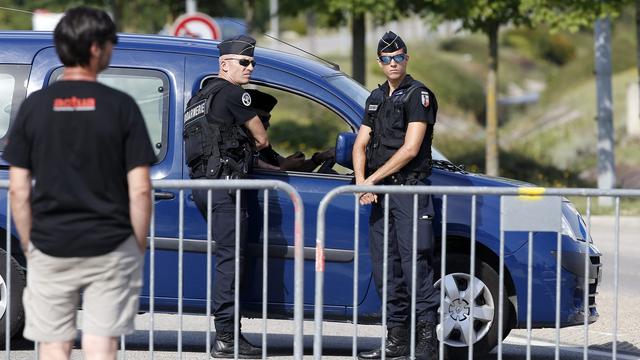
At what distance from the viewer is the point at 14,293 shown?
733cm

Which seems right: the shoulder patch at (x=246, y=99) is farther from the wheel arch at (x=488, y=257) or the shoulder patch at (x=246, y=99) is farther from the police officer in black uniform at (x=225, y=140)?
the wheel arch at (x=488, y=257)

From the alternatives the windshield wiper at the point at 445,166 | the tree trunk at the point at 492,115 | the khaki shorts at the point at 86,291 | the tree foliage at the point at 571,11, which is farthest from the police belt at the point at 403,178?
the tree trunk at the point at 492,115

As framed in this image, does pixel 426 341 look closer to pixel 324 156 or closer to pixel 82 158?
pixel 324 156

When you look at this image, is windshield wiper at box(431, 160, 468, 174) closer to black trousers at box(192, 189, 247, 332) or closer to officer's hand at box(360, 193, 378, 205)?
officer's hand at box(360, 193, 378, 205)

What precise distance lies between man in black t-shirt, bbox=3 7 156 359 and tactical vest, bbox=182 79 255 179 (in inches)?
92.8

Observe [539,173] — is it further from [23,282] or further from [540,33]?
[540,33]

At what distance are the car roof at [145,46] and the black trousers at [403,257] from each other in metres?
1.18

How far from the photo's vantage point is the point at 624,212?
1714cm

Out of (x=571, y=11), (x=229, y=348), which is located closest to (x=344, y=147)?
(x=229, y=348)

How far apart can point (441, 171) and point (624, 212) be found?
10.3 metres

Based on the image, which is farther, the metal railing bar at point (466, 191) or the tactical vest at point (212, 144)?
the tactical vest at point (212, 144)

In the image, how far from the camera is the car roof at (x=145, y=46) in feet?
25.0

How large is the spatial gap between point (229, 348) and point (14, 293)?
1271 millimetres

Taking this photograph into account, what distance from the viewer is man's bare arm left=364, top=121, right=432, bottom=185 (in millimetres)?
7105
